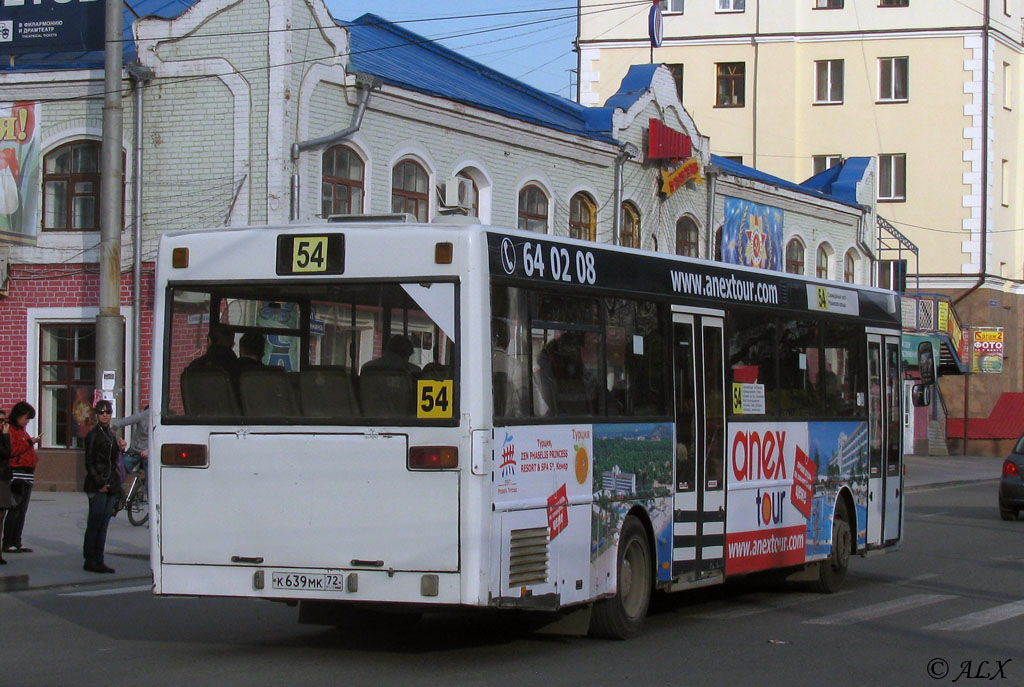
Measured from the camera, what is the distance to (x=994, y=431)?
4719 centimetres

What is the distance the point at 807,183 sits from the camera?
150ft

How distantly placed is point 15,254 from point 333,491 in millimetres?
17667

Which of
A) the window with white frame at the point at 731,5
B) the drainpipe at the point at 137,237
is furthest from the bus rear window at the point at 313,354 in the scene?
the window with white frame at the point at 731,5

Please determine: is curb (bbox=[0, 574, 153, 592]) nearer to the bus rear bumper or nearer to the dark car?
the bus rear bumper

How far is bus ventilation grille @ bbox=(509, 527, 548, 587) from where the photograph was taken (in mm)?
9117

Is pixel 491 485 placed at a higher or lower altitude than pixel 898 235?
lower

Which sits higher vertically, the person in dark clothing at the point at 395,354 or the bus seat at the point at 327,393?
the person in dark clothing at the point at 395,354

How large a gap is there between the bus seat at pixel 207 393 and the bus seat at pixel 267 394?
0.31 feet

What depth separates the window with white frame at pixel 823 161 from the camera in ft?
175

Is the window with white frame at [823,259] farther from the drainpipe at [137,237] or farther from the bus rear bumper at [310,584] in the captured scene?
the bus rear bumper at [310,584]

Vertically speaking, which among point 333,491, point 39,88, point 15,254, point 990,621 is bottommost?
point 990,621

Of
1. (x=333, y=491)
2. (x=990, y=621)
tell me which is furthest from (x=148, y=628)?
(x=990, y=621)

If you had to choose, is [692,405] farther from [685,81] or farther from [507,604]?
[685,81]

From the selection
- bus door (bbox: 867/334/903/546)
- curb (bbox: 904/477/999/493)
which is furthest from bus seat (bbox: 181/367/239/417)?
curb (bbox: 904/477/999/493)
